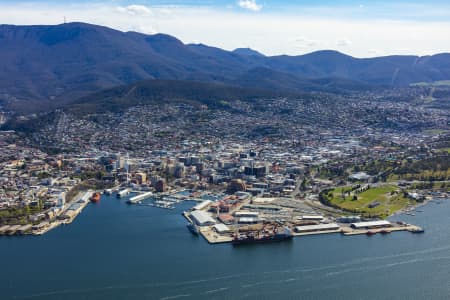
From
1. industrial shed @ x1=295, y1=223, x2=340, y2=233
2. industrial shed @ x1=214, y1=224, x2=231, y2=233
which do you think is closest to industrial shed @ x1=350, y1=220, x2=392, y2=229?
industrial shed @ x1=295, y1=223, x2=340, y2=233

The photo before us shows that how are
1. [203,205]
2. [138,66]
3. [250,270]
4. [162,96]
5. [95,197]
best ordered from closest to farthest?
1. [250,270]
2. [203,205]
3. [95,197]
4. [162,96]
5. [138,66]

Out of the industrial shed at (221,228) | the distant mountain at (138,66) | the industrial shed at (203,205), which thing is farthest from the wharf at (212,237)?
the distant mountain at (138,66)

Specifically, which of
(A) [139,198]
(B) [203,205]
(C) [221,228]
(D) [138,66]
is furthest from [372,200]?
(D) [138,66]

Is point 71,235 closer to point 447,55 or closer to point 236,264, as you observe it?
point 236,264

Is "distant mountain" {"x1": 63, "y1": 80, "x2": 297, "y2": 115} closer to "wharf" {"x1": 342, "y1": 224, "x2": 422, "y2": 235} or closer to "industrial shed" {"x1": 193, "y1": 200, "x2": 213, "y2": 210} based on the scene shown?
"industrial shed" {"x1": 193, "y1": 200, "x2": 213, "y2": 210}

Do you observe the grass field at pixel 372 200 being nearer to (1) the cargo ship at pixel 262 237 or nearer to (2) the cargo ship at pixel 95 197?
(1) the cargo ship at pixel 262 237

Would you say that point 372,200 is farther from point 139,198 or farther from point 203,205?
point 139,198

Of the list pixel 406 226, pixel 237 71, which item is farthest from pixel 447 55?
pixel 406 226

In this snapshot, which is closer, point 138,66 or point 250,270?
point 250,270
